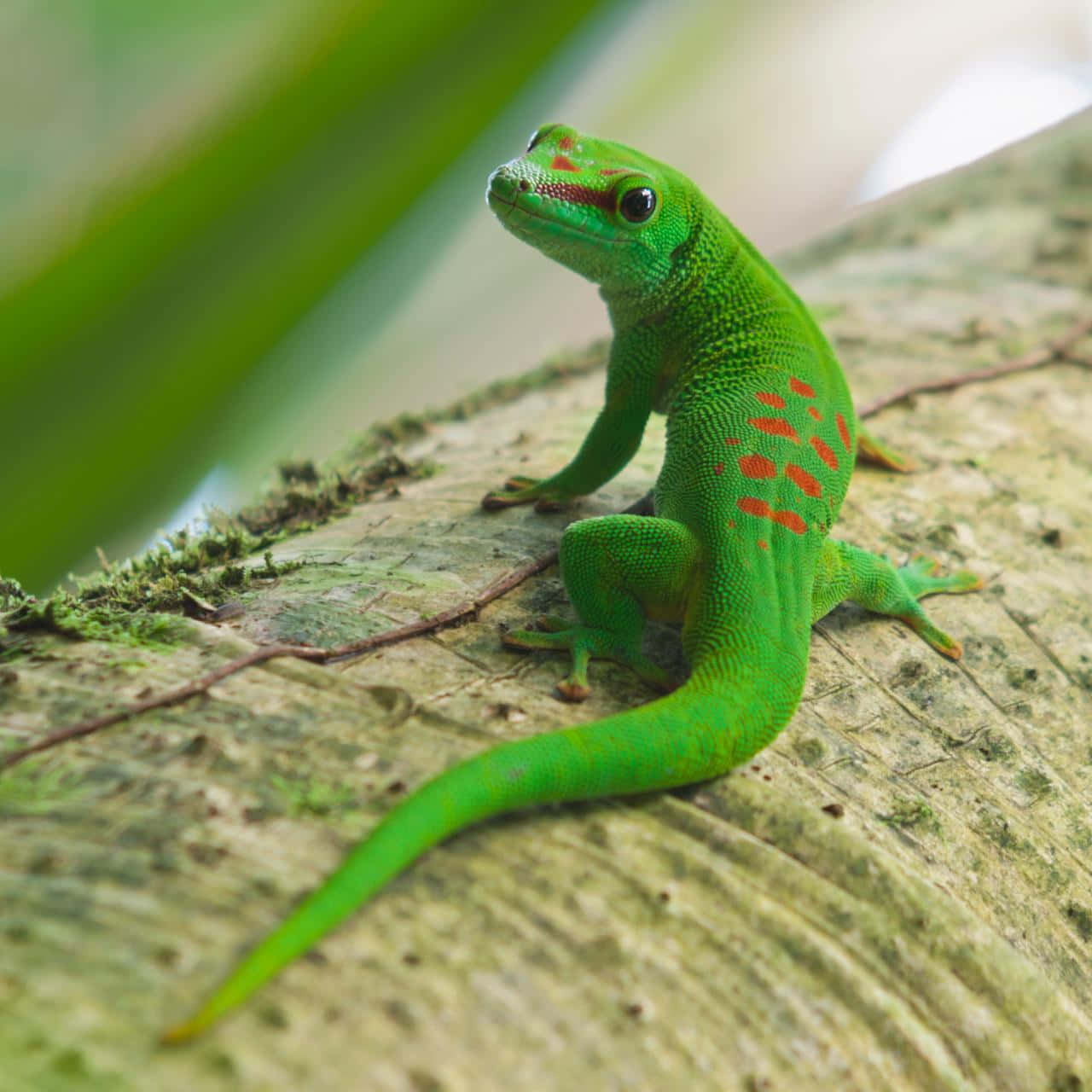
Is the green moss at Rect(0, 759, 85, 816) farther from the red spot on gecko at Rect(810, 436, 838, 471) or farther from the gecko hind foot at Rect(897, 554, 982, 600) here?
the gecko hind foot at Rect(897, 554, 982, 600)

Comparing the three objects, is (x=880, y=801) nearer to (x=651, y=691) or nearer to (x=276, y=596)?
(x=651, y=691)

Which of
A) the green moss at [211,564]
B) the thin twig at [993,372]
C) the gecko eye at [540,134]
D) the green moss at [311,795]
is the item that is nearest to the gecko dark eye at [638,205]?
the gecko eye at [540,134]

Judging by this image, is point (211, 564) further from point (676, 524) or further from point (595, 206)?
point (595, 206)

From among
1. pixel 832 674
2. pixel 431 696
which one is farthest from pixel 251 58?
pixel 832 674

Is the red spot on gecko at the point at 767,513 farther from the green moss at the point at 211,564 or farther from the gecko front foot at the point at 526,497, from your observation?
the green moss at the point at 211,564

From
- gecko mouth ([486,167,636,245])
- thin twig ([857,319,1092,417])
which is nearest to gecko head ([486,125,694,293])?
gecko mouth ([486,167,636,245])

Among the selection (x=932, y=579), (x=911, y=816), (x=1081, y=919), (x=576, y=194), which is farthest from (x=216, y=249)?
(x=1081, y=919)
